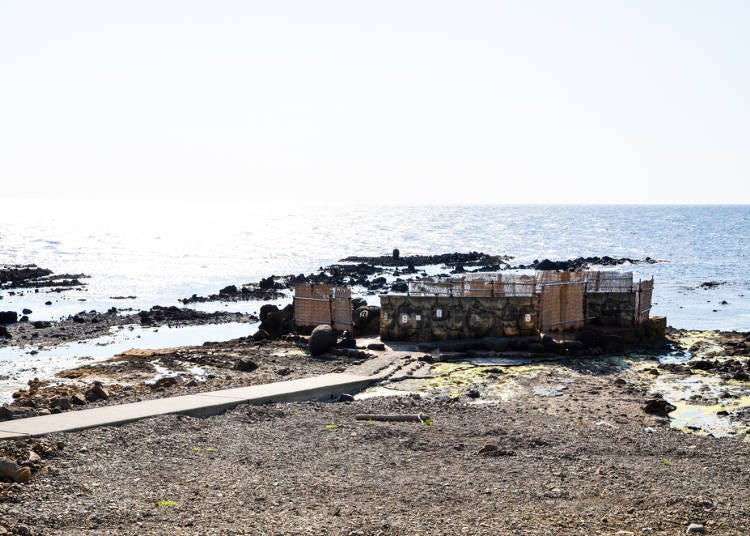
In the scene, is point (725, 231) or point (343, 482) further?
point (725, 231)

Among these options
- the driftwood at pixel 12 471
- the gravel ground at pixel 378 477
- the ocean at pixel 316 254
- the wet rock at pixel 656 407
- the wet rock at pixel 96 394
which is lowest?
the ocean at pixel 316 254

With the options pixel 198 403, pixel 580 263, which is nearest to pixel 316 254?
pixel 580 263

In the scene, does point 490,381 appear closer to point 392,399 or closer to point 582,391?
point 582,391

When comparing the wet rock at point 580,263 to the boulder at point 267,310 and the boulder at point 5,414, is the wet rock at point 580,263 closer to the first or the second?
the boulder at point 267,310

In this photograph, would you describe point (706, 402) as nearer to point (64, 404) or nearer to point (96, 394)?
point (96, 394)

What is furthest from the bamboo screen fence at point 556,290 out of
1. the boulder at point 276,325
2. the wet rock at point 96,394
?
the wet rock at point 96,394

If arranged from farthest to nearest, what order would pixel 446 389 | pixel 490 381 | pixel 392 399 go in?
pixel 490 381 → pixel 446 389 → pixel 392 399

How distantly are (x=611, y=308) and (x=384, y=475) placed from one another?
65.0 ft

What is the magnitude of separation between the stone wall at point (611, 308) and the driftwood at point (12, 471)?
74.4 ft

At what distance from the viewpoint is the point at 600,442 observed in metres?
15.9

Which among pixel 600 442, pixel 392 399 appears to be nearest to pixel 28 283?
pixel 392 399

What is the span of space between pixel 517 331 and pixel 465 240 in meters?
113

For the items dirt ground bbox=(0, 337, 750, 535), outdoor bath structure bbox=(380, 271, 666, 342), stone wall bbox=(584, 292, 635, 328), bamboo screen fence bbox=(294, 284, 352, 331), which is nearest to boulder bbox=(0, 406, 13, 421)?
dirt ground bbox=(0, 337, 750, 535)

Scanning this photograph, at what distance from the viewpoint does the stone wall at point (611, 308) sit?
31.3 meters
